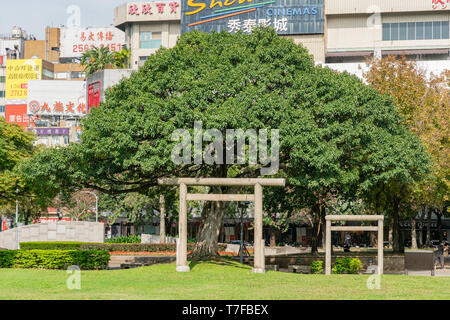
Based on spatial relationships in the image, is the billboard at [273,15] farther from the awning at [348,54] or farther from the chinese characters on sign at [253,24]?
the awning at [348,54]

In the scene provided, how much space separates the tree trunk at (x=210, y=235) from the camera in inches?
1204

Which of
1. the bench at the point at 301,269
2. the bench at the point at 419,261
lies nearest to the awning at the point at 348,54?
the bench at the point at 301,269

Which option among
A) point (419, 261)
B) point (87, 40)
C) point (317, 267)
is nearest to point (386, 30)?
point (87, 40)

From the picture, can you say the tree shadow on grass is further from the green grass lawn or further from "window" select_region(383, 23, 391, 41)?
"window" select_region(383, 23, 391, 41)

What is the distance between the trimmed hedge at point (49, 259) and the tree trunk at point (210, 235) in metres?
4.42

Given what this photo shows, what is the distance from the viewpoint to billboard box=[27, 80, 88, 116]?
107438 millimetres

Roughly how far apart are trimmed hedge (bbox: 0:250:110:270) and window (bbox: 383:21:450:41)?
69241mm

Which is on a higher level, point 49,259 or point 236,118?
point 236,118

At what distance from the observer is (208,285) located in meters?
21.7

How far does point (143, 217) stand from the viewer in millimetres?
70562

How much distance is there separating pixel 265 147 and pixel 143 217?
4593cm

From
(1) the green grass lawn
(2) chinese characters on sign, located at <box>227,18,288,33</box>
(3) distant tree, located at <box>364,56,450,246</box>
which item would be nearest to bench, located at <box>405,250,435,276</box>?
(3) distant tree, located at <box>364,56,450,246</box>

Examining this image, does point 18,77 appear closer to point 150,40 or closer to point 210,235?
point 150,40

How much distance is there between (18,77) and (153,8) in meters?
30.5
